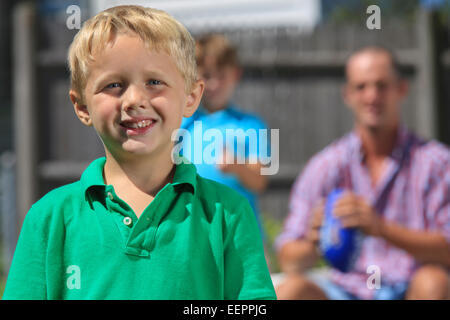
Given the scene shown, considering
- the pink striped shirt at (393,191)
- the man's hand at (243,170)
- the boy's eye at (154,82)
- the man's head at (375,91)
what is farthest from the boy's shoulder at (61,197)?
the man's head at (375,91)

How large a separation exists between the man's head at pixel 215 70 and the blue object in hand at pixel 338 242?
612 mm

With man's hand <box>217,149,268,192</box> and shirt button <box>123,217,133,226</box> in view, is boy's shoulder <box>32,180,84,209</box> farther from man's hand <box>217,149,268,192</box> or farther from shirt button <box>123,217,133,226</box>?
man's hand <box>217,149,268,192</box>

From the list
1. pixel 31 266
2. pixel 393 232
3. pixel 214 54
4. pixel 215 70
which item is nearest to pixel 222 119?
pixel 215 70

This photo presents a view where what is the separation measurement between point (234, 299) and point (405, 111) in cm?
371

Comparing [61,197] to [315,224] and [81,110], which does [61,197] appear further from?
[315,224]

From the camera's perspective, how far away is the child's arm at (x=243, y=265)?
1085mm

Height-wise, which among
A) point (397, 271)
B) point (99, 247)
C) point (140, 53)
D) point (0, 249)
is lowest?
point (0, 249)

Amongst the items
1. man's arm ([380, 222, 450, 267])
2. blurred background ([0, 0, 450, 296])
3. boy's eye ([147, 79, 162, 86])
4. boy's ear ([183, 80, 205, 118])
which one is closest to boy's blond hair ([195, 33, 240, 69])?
man's arm ([380, 222, 450, 267])

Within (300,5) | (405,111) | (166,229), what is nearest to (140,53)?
(166,229)

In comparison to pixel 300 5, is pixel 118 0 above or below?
below

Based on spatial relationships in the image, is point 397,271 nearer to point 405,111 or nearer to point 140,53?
point 140,53

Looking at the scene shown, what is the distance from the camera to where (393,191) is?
8.95ft
